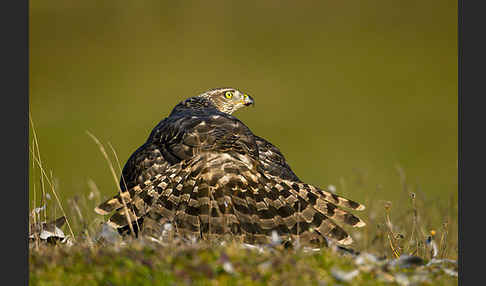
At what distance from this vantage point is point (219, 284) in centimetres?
408

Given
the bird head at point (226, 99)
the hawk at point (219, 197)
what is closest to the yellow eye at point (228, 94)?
the bird head at point (226, 99)

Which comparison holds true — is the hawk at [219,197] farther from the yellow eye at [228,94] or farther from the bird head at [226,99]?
the yellow eye at [228,94]

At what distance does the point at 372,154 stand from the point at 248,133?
20134mm

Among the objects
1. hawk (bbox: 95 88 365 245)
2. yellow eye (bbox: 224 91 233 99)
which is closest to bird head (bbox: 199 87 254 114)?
yellow eye (bbox: 224 91 233 99)

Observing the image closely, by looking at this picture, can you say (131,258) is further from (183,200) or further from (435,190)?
(435,190)

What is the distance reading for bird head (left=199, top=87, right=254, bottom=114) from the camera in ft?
33.0

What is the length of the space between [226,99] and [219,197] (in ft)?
14.6

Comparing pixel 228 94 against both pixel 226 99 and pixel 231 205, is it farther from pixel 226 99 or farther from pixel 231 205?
pixel 231 205

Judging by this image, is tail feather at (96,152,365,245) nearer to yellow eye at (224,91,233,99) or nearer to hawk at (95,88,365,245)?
hawk at (95,88,365,245)

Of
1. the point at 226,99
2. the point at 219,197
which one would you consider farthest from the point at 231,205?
the point at 226,99

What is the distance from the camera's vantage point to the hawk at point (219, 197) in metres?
5.85

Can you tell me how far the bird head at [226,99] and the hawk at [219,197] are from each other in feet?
9.00

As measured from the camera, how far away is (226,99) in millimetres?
10273

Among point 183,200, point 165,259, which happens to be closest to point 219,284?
point 165,259
